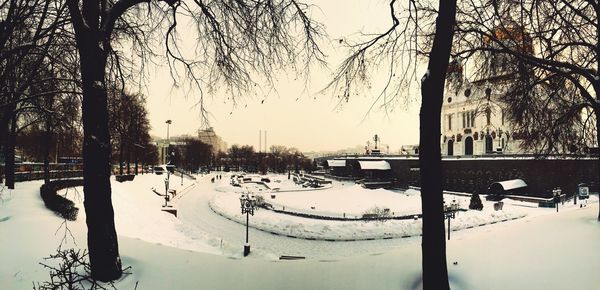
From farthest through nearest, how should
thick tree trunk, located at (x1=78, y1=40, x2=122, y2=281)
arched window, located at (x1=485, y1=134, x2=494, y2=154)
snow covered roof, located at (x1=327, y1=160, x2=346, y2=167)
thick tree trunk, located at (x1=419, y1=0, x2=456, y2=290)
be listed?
snow covered roof, located at (x1=327, y1=160, x2=346, y2=167) → arched window, located at (x1=485, y1=134, x2=494, y2=154) → thick tree trunk, located at (x1=78, y1=40, x2=122, y2=281) → thick tree trunk, located at (x1=419, y1=0, x2=456, y2=290)

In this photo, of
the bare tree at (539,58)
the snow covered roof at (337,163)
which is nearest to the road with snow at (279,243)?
the bare tree at (539,58)

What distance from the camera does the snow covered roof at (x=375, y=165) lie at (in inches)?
2291

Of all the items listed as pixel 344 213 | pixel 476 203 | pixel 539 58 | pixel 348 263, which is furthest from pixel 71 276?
pixel 476 203

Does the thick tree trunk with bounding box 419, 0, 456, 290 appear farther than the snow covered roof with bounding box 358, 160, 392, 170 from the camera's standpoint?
No

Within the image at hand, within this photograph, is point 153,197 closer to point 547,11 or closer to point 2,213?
point 2,213

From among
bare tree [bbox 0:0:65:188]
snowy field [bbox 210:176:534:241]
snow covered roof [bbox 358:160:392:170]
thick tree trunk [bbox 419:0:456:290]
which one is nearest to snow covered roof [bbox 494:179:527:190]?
snowy field [bbox 210:176:534:241]

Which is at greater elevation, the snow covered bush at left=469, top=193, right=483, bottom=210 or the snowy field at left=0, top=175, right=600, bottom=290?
the snowy field at left=0, top=175, right=600, bottom=290

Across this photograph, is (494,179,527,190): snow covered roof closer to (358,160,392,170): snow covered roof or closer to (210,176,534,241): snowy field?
(210,176,534,241): snowy field

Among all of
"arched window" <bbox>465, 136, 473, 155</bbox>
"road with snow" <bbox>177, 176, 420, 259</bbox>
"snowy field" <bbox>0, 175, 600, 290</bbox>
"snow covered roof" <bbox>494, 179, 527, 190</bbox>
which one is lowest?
"road with snow" <bbox>177, 176, 420, 259</bbox>

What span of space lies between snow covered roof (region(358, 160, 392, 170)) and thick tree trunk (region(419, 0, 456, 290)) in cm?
5342

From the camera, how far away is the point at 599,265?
20.4ft

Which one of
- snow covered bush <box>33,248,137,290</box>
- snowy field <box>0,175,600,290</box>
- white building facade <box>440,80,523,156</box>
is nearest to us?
snow covered bush <box>33,248,137,290</box>

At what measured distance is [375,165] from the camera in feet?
192

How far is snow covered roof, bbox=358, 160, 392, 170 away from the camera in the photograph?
5819 centimetres
